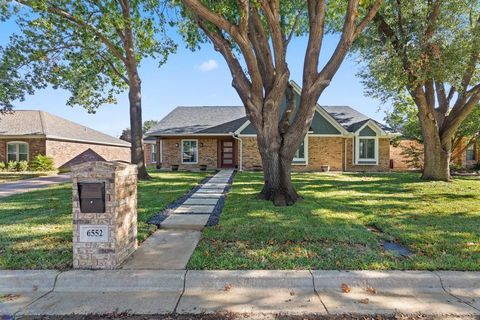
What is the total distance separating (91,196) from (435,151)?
14364 millimetres

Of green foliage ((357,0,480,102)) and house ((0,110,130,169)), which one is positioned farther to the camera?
house ((0,110,130,169))

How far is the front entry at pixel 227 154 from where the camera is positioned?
20.4 m

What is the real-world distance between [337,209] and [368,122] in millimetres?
14491

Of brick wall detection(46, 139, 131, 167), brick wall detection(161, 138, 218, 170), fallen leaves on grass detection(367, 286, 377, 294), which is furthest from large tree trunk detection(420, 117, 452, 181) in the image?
brick wall detection(46, 139, 131, 167)

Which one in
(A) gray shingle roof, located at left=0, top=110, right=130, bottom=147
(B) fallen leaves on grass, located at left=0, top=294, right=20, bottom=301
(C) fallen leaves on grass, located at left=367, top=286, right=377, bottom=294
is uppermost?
(A) gray shingle roof, located at left=0, top=110, right=130, bottom=147

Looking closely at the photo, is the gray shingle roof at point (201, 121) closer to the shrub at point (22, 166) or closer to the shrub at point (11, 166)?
the shrub at point (22, 166)

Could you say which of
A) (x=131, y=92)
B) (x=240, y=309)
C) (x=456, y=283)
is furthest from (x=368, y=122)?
(x=240, y=309)

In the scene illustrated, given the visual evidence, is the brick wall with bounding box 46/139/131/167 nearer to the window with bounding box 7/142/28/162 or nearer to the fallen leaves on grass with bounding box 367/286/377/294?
the window with bounding box 7/142/28/162

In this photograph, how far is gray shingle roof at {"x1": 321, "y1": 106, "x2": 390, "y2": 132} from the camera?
19969 millimetres

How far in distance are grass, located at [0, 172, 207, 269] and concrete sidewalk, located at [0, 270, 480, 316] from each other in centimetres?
34

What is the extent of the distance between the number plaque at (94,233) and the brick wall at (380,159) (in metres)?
18.8

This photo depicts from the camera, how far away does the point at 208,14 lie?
628 centimetres

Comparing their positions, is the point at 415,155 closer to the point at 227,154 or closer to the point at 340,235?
the point at 227,154

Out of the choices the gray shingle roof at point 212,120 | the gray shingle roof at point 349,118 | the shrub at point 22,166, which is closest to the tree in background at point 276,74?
the gray shingle roof at point 212,120
